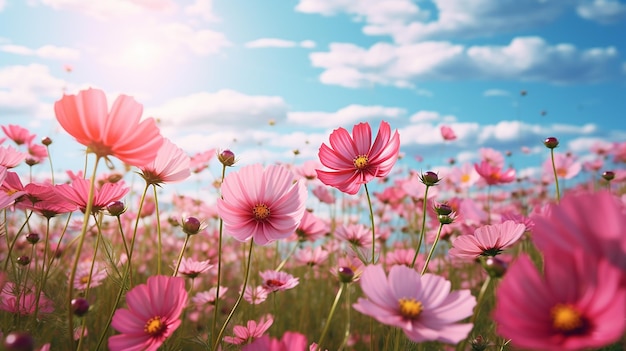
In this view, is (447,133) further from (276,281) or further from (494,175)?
(276,281)

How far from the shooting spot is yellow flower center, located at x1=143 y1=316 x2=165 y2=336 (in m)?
0.67

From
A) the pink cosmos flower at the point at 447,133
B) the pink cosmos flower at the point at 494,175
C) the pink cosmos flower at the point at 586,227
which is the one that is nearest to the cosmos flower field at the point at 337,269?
the pink cosmos flower at the point at 586,227

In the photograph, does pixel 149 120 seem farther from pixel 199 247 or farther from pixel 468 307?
pixel 199 247

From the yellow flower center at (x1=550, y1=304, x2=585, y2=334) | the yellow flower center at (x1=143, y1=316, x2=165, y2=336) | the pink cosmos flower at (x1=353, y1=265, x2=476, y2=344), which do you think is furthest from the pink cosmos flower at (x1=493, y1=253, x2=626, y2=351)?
the yellow flower center at (x1=143, y1=316, x2=165, y2=336)

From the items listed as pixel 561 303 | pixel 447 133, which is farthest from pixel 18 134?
pixel 447 133

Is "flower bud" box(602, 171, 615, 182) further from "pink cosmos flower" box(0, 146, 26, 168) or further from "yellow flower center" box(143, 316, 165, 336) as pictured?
"pink cosmos flower" box(0, 146, 26, 168)

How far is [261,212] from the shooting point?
0.82 metres

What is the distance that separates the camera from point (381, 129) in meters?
0.92

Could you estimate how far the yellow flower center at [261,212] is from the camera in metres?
0.82

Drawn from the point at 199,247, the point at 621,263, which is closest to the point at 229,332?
the point at 621,263

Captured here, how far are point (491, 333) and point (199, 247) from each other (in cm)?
191

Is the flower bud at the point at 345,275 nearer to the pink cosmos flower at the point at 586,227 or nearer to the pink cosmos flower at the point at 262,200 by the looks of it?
the pink cosmos flower at the point at 262,200

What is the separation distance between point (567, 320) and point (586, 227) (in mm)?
84

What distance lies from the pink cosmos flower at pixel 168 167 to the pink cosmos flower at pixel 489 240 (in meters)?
0.49
